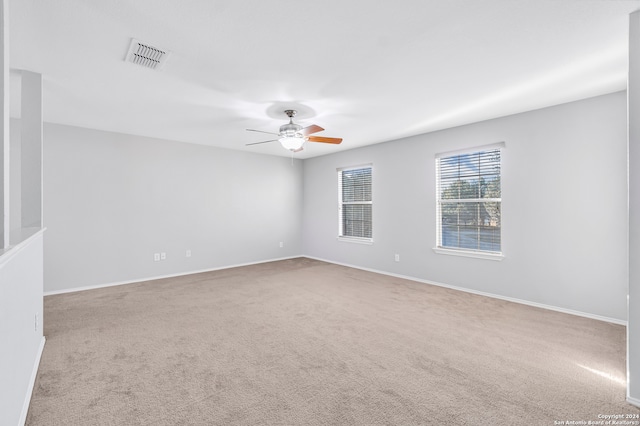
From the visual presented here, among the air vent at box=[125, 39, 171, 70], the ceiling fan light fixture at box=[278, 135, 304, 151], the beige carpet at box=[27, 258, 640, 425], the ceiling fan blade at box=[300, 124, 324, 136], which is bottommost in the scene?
the beige carpet at box=[27, 258, 640, 425]

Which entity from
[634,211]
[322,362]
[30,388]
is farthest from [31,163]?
[634,211]

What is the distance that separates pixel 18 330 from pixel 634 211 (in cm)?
390

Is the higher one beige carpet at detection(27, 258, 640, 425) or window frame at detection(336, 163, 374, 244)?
window frame at detection(336, 163, 374, 244)

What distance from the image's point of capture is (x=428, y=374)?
2227 mm

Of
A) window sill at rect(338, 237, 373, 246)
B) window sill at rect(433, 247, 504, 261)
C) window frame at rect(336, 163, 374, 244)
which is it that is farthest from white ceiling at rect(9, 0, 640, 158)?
window sill at rect(338, 237, 373, 246)

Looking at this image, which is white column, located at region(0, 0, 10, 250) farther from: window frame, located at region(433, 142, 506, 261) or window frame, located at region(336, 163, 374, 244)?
window frame, located at region(336, 163, 374, 244)

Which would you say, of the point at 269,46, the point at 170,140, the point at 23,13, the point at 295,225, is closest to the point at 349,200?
the point at 295,225

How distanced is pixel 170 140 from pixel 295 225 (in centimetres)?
327

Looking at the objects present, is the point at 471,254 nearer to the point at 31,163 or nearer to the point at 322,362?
the point at 322,362

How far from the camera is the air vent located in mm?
2271

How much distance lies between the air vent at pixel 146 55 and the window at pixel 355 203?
413cm

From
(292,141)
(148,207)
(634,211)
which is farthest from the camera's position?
(148,207)

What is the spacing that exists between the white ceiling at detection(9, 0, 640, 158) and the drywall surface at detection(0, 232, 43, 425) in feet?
5.06

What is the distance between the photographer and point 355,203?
622 centimetres
